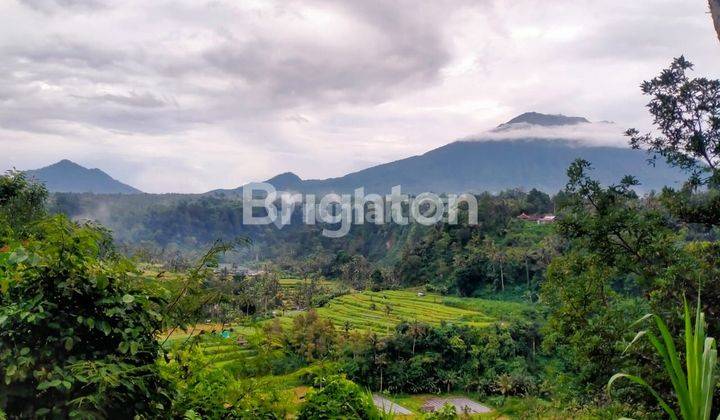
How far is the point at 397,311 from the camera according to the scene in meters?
36.9

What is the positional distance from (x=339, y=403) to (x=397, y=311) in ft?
116

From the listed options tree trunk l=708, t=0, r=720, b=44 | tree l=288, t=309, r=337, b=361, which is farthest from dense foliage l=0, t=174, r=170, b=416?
tree l=288, t=309, r=337, b=361

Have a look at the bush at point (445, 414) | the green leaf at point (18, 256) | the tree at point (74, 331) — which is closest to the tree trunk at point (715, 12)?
the bush at point (445, 414)

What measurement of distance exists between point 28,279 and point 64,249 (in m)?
0.15

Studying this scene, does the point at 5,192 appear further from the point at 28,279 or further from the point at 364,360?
the point at 364,360

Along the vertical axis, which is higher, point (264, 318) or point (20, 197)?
point (20, 197)

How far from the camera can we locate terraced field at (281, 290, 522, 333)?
33.0m

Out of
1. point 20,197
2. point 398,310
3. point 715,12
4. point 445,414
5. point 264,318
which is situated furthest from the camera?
point 398,310

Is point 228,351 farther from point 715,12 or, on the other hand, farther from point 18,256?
point 715,12

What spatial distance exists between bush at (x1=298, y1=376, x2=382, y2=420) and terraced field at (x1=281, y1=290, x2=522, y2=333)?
2916 centimetres

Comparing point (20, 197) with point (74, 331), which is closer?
point (74, 331)

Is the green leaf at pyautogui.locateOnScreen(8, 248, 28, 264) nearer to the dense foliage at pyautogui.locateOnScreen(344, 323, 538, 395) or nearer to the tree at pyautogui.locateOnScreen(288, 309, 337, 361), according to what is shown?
the tree at pyautogui.locateOnScreen(288, 309, 337, 361)

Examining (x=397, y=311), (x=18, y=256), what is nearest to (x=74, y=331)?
(x=18, y=256)

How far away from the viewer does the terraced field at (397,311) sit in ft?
108
